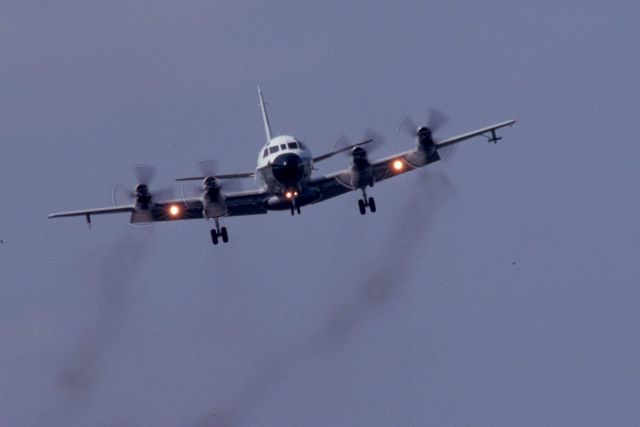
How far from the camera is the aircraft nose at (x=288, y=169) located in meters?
75.9

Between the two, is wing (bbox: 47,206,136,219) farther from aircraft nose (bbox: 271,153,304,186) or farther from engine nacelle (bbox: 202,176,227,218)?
aircraft nose (bbox: 271,153,304,186)

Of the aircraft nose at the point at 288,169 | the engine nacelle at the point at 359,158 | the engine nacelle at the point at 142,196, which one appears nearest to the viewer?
the aircraft nose at the point at 288,169

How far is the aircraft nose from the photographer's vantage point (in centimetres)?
7594

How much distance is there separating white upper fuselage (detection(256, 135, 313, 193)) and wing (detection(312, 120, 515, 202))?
2227mm

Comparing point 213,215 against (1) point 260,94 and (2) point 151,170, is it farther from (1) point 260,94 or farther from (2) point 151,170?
(1) point 260,94

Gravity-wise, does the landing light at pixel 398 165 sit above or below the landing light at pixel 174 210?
below

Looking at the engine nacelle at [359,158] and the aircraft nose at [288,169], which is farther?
the engine nacelle at [359,158]

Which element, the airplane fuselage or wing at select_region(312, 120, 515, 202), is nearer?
the airplane fuselage

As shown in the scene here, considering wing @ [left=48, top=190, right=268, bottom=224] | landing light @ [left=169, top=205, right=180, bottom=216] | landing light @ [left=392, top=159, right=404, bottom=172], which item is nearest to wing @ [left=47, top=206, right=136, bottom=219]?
wing @ [left=48, top=190, right=268, bottom=224]

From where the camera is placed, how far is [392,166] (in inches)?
3157

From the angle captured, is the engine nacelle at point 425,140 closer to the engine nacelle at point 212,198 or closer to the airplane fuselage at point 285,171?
the airplane fuselage at point 285,171

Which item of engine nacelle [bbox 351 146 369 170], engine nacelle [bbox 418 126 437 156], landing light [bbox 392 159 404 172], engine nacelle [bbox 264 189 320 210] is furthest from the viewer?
landing light [bbox 392 159 404 172]

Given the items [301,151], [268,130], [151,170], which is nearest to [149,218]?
[151,170]

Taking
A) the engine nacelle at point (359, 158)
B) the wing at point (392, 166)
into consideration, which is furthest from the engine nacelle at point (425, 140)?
the engine nacelle at point (359, 158)
